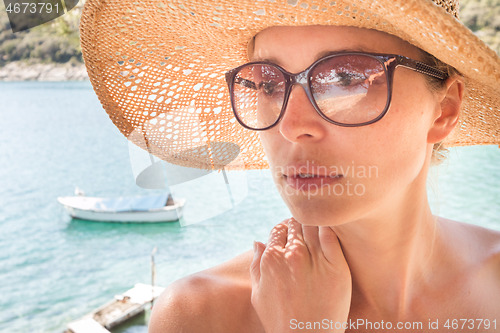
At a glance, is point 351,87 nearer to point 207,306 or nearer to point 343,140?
point 343,140

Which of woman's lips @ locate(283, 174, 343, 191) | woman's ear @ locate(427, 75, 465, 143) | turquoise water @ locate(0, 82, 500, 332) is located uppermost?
woman's ear @ locate(427, 75, 465, 143)

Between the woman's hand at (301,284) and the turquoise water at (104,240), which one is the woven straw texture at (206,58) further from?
the turquoise water at (104,240)

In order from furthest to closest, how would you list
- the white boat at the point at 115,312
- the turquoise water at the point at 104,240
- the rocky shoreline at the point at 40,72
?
the rocky shoreline at the point at 40,72
the turquoise water at the point at 104,240
the white boat at the point at 115,312

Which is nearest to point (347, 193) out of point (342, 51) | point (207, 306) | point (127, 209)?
point (342, 51)

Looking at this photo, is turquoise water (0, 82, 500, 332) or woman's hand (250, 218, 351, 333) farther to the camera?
turquoise water (0, 82, 500, 332)

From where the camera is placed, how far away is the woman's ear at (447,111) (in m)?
1.25

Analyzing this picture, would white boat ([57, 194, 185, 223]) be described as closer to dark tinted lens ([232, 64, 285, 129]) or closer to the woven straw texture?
the woven straw texture

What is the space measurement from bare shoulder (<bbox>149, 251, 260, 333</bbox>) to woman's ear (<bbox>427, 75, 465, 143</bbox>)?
0.80m

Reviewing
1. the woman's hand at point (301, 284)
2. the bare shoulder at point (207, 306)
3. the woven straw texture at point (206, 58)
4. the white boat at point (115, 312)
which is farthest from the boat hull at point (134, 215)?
the woman's hand at point (301, 284)

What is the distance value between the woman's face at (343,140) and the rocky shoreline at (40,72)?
170 feet

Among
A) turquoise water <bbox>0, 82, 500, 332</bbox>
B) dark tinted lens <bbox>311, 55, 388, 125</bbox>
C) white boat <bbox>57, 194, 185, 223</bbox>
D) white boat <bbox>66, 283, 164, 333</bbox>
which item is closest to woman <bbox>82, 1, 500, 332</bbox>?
dark tinted lens <bbox>311, 55, 388, 125</bbox>

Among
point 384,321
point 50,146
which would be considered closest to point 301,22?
point 384,321

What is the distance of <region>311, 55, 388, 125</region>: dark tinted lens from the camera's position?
3.49ft

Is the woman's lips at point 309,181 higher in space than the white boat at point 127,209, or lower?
higher
